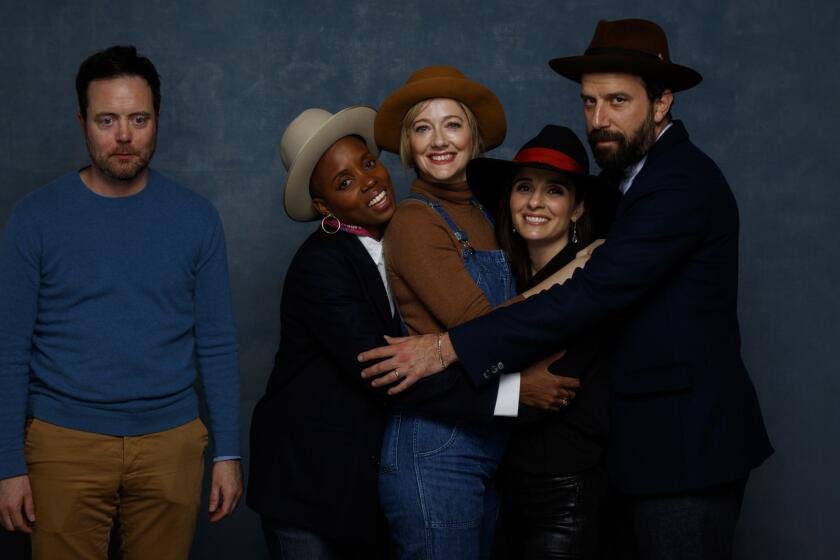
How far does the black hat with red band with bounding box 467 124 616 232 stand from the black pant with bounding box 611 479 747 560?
81 cm

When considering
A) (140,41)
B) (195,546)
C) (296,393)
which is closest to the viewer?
(296,393)

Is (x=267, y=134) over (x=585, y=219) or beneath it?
over

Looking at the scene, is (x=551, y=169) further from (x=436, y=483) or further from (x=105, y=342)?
(x=105, y=342)

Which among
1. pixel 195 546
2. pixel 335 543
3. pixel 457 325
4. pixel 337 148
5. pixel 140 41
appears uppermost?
pixel 140 41

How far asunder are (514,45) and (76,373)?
244 centimetres

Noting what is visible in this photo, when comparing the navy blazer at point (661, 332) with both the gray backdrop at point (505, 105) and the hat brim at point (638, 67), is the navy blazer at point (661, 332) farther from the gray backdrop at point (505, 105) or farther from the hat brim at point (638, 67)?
the gray backdrop at point (505, 105)

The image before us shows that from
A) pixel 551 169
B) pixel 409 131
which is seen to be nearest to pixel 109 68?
pixel 409 131

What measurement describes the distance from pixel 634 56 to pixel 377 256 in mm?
915

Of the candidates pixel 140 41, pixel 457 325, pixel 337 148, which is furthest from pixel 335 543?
pixel 140 41

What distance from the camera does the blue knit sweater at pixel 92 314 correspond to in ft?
9.05

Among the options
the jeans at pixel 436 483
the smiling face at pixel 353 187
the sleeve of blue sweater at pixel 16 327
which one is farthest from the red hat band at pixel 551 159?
the sleeve of blue sweater at pixel 16 327

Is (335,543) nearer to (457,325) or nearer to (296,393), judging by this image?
(296,393)

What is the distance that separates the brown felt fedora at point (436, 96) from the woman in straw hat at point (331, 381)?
0.10m

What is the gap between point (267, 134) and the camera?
14.1 feet
